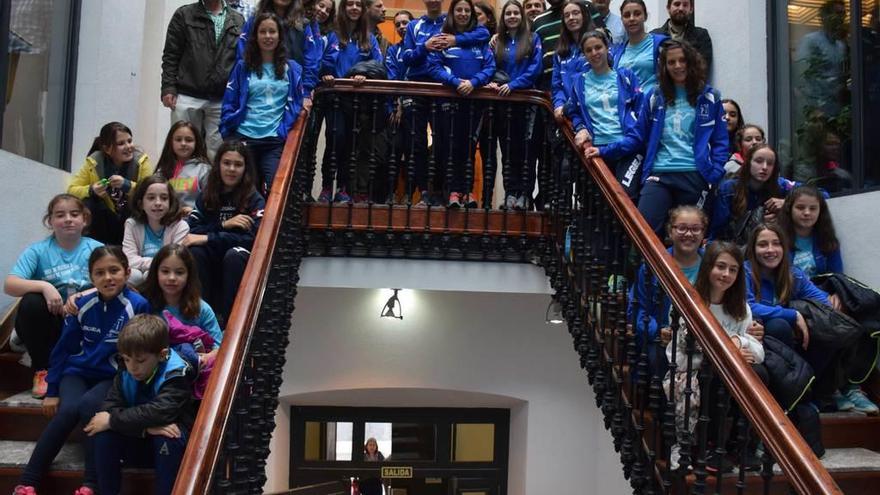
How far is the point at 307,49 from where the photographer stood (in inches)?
199

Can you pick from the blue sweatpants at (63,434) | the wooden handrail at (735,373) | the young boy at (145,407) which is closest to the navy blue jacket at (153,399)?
the young boy at (145,407)

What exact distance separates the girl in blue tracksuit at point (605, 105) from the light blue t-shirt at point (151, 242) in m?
2.34

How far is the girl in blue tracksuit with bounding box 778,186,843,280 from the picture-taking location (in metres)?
4.21

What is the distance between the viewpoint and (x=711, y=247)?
3.42 m

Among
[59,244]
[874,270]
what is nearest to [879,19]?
[874,270]

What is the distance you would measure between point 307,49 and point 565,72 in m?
1.62

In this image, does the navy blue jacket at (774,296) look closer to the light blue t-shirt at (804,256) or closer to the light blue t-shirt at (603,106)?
the light blue t-shirt at (804,256)

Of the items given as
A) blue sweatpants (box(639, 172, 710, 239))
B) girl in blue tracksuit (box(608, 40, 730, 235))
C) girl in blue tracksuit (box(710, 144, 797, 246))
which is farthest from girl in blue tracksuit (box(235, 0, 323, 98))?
girl in blue tracksuit (box(710, 144, 797, 246))

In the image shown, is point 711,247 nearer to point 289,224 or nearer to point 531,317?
point 289,224

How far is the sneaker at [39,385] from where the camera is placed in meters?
3.63

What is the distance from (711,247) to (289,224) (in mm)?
2125

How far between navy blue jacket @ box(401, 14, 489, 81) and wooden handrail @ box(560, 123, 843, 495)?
190 centimetres

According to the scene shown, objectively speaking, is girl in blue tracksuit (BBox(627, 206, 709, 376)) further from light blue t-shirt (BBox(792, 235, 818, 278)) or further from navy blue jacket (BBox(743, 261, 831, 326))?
light blue t-shirt (BBox(792, 235, 818, 278))

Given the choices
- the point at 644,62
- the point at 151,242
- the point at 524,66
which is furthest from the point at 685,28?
the point at 151,242
